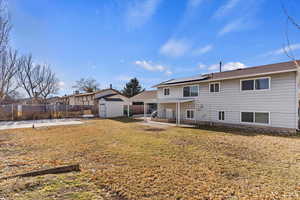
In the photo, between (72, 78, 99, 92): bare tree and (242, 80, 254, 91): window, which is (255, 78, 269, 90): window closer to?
(242, 80, 254, 91): window

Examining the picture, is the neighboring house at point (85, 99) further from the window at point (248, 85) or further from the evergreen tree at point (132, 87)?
the window at point (248, 85)

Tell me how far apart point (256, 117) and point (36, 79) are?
1335 inches

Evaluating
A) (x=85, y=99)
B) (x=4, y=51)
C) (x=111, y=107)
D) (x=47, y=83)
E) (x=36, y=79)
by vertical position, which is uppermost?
(x=36, y=79)

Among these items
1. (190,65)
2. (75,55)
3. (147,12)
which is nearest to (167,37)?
(147,12)

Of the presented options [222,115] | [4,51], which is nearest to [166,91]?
[222,115]

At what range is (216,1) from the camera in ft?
27.3

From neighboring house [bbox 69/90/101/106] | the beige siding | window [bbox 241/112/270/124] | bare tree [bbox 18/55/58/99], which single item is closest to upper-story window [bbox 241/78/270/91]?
the beige siding

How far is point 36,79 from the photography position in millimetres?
27266

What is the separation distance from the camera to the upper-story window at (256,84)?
1018cm

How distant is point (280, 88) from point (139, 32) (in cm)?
1123

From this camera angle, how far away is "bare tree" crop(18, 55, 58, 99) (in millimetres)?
25150

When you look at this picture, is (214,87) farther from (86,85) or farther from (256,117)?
(86,85)

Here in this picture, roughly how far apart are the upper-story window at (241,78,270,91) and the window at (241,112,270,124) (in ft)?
6.02

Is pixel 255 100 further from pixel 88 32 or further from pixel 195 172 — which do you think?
pixel 88 32
